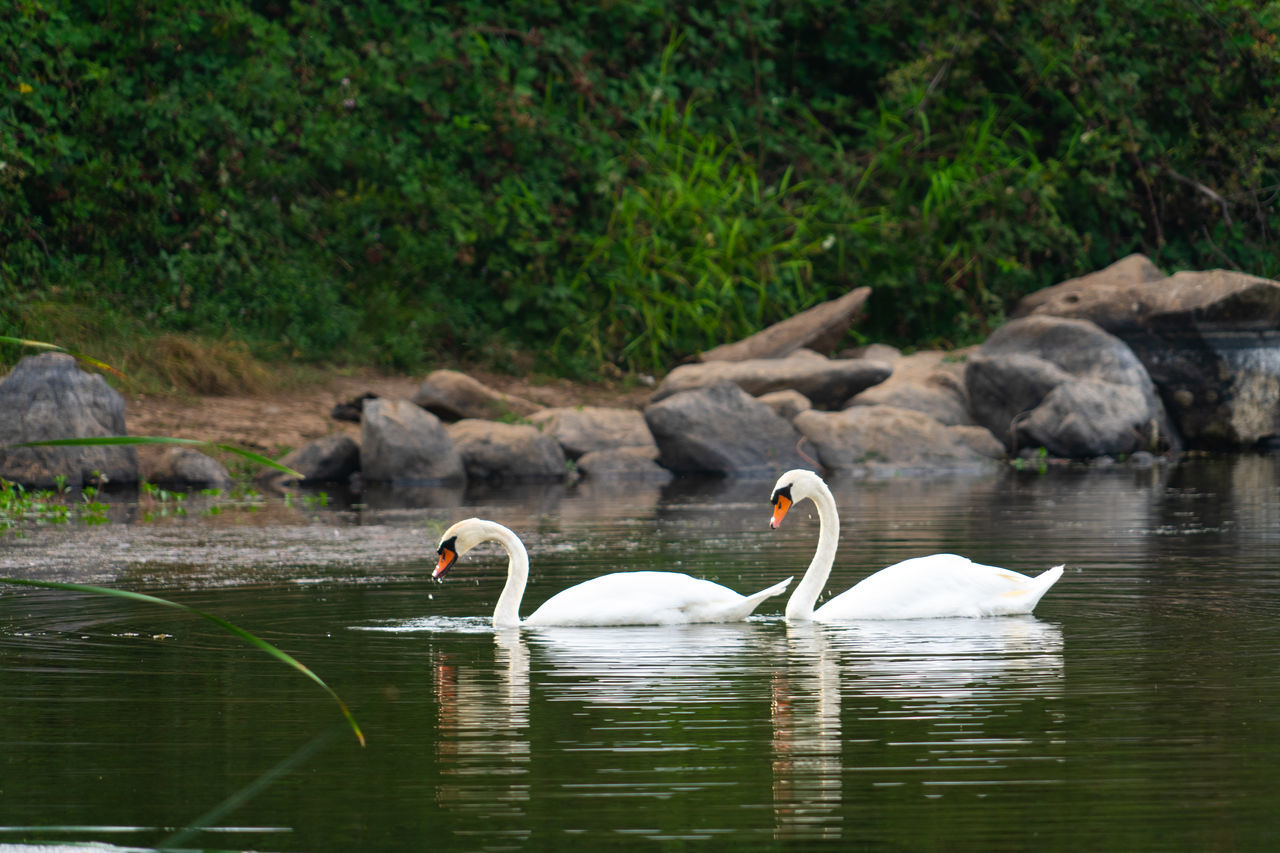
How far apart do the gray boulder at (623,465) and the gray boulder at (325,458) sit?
7.72 ft

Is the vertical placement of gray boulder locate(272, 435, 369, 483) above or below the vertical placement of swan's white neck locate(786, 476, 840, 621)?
above

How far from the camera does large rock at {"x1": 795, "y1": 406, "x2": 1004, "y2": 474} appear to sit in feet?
61.5

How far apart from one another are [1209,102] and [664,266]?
827 centimetres

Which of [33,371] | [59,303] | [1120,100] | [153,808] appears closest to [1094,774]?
[153,808]

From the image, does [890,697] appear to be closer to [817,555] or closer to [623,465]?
[817,555]

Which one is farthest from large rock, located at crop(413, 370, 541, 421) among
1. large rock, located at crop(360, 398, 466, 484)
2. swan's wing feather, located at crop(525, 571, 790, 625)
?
swan's wing feather, located at crop(525, 571, 790, 625)

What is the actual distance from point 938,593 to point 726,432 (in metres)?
10.5

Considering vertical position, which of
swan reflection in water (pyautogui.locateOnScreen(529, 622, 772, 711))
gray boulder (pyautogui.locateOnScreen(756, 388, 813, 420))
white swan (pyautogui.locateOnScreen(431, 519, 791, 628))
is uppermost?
gray boulder (pyautogui.locateOnScreen(756, 388, 813, 420))

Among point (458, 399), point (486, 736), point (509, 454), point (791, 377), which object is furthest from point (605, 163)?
point (486, 736)

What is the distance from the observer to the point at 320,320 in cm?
2172

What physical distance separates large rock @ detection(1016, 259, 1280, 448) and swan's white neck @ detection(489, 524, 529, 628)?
1388 cm

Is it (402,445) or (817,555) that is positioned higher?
(402,445)

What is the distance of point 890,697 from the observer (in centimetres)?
602

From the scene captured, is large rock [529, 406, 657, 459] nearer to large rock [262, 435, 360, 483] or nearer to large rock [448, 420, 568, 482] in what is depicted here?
large rock [448, 420, 568, 482]
